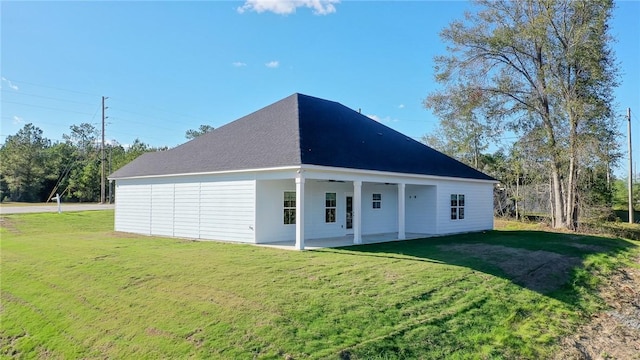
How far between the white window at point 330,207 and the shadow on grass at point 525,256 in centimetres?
275

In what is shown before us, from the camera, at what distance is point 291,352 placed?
5465 millimetres

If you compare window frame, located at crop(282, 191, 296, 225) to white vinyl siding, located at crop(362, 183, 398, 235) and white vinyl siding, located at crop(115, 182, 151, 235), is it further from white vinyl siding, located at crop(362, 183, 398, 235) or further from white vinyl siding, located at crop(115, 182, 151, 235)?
white vinyl siding, located at crop(115, 182, 151, 235)

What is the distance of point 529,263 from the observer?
1123cm

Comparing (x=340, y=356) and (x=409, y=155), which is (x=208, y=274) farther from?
(x=409, y=155)

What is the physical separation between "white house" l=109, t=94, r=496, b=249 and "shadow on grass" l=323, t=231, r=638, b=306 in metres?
1.96

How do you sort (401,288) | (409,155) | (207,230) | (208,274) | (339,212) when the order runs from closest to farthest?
(401,288) → (208,274) → (207,230) → (339,212) → (409,155)

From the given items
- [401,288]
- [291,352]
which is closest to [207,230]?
[401,288]

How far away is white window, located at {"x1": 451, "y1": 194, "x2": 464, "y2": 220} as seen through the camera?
1857 cm

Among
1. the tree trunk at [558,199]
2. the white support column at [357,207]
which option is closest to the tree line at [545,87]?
the tree trunk at [558,199]

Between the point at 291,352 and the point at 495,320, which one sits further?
the point at 495,320

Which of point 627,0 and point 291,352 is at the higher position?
point 627,0

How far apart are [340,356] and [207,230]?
1026cm

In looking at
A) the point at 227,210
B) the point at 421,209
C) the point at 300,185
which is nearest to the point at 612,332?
the point at 300,185

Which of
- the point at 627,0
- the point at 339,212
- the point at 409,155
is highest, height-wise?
the point at 627,0
